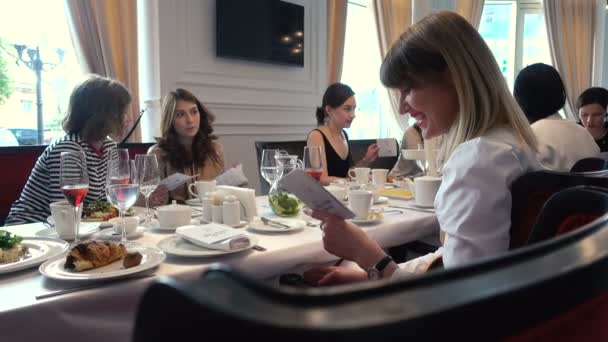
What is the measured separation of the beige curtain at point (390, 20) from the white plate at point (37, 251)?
4.81 m

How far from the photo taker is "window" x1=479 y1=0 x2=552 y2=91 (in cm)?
693

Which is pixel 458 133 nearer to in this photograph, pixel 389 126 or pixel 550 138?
pixel 550 138

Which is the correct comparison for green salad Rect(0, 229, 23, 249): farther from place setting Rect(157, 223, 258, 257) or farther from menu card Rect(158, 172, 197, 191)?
menu card Rect(158, 172, 197, 191)

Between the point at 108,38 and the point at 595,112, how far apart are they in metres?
4.10

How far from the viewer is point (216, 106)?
410cm

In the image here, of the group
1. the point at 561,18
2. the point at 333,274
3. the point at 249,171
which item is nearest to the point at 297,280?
the point at 333,274

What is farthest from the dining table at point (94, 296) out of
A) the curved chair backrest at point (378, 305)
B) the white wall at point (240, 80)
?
the white wall at point (240, 80)

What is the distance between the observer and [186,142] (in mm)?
2658

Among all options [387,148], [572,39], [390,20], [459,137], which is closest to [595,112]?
[387,148]

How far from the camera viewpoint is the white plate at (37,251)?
3.17 ft

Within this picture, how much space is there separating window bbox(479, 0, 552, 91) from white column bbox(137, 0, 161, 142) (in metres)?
5.24

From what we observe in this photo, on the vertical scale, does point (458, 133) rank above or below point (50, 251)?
above

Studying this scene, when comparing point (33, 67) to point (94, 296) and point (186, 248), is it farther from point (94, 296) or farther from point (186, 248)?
point (94, 296)

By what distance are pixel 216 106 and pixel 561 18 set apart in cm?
580
